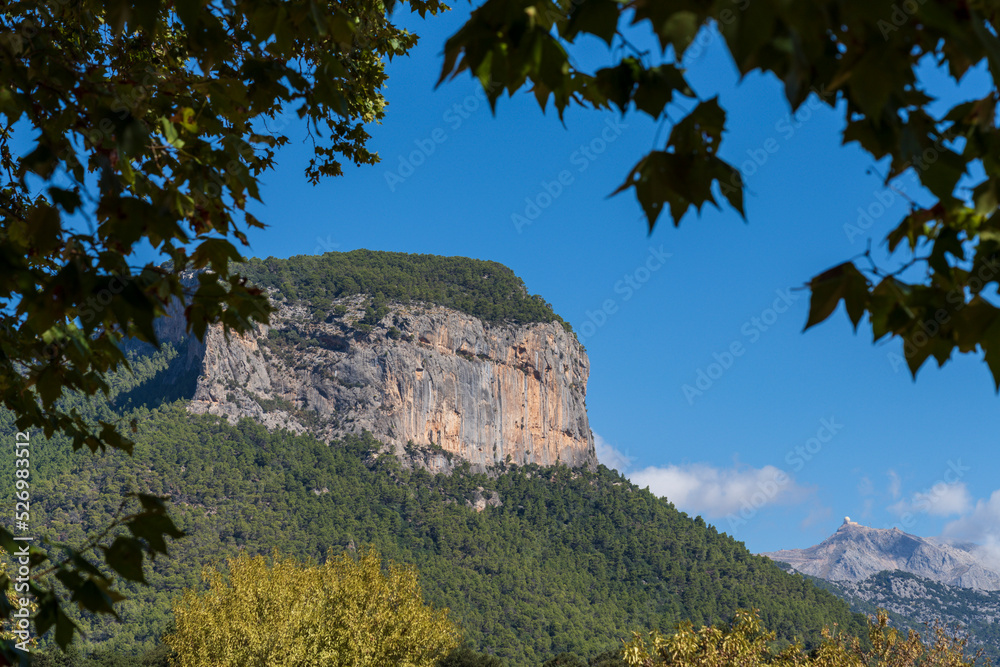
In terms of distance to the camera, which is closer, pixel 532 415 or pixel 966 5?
pixel 966 5

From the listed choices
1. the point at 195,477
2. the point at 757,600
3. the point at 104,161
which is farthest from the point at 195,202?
the point at 195,477

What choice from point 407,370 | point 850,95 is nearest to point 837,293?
point 850,95

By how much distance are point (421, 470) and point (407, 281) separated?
32.5 metres

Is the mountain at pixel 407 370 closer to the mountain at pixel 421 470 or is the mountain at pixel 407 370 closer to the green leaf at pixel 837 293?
the mountain at pixel 421 470

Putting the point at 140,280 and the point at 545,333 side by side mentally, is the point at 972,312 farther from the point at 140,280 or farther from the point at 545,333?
the point at 545,333

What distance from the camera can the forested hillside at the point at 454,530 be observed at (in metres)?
62.3

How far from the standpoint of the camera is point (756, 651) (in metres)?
10.5

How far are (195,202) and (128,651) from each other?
50803 mm

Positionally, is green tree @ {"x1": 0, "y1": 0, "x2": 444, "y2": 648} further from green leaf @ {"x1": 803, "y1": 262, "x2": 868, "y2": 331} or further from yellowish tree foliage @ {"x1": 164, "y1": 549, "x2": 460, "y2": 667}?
yellowish tree foliage @ {"x1": 164, "y1": 549, "x2": 460, "y2": 667}

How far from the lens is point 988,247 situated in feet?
4.13

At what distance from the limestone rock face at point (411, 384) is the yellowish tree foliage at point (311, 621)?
74.8 meters

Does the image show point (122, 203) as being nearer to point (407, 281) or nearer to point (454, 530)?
point (454, 530)

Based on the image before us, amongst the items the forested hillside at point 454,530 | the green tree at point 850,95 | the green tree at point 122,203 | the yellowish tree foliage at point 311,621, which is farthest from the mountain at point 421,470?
the green tree at point 850,95

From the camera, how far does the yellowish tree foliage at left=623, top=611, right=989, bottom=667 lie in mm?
10258
